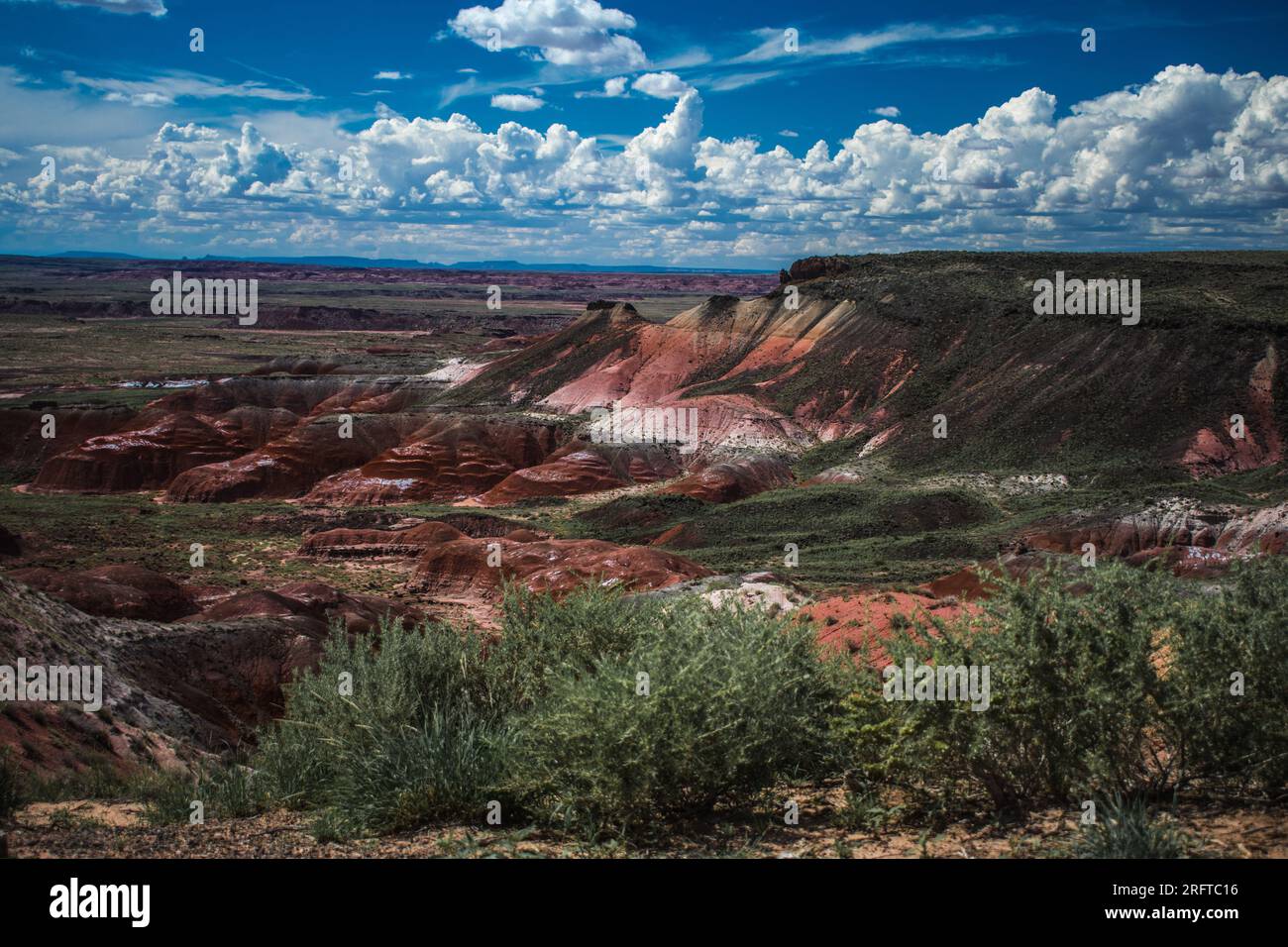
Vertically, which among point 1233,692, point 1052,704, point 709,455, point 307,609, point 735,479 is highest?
point 709,455

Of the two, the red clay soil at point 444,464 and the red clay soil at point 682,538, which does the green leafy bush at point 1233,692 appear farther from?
the red clay soil at point 444,464

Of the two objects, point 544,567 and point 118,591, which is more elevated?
point 118,591

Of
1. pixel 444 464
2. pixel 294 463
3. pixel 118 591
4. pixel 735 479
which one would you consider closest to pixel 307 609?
pixel 118 591

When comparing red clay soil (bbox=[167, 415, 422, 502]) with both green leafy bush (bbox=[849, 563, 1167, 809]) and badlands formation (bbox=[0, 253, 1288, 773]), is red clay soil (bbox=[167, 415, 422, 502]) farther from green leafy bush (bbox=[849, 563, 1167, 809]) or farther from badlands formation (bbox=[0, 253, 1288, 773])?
green leafy bush (bbox=[849, 563, 1167, 809])

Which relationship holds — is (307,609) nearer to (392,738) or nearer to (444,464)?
(392,738)

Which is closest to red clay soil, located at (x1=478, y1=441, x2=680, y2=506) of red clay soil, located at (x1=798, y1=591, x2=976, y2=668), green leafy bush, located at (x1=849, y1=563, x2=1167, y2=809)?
red clay soil, located at (x1=798, y1=591, x2=976, y2=668)

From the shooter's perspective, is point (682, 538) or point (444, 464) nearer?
point (682, 538)

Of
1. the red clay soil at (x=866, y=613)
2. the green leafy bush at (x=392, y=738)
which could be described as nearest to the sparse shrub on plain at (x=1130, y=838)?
the green leafy bush at (x=392, y=738)

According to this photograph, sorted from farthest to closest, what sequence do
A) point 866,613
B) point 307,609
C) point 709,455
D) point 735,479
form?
point 709,455 < point 735,479 < point 307,609 < point 866,613
